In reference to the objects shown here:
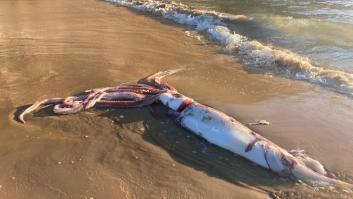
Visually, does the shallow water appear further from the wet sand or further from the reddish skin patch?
the reddish skin patch

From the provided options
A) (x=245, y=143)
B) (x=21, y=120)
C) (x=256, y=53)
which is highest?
(x=245, y=143)

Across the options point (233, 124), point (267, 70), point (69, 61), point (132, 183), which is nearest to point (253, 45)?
point (267, 70)

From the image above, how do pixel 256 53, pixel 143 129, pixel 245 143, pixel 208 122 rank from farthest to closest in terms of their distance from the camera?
pixel 256 53, pixel 143 129, pixel 208 122, pixel 245 143

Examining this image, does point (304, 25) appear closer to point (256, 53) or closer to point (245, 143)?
point (256, 53)

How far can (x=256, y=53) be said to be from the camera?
38.5 feet

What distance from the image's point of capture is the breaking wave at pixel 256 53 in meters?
9.79

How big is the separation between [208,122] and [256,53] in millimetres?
5167

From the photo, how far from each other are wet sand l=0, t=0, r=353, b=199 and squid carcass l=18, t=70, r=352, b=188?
0.14 m

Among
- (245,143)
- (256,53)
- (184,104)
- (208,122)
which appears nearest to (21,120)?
(184,104)

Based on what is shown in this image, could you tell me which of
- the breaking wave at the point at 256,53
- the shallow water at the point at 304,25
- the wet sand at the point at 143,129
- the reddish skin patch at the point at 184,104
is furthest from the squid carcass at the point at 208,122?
the shallow water at the point at 304,25

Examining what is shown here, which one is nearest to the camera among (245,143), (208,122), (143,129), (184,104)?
(245,143)

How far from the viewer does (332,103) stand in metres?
8.52

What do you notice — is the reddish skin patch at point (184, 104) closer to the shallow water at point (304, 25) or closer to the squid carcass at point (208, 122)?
the squid carcass at point (208, 122)

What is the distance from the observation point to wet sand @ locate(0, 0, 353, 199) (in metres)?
5.92
